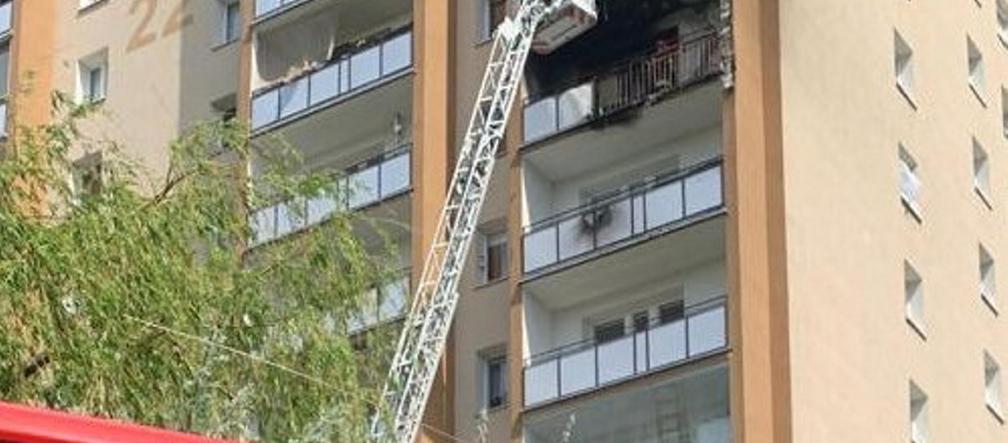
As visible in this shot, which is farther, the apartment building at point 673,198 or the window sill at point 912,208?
the window sill at point 912,208

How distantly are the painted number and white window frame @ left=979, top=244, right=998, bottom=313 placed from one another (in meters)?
12.4

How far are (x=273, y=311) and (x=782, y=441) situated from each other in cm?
1319

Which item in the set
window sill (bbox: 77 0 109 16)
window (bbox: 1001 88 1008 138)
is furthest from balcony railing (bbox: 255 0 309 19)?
window (bbox: 1001 88 1008 138)

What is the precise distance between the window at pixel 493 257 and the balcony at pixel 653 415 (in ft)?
8.27

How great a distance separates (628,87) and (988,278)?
8762 millimetres

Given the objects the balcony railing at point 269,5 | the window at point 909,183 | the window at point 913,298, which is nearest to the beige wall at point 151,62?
the balcony railing at point 269,5

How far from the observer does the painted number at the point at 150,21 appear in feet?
139

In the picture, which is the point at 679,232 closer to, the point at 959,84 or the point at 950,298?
the point at 950,298

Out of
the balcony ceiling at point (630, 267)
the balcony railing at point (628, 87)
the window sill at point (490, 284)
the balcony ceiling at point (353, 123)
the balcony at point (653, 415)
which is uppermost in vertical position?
the balcony ceiling at point (353, 123)

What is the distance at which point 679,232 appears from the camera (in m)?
34.3

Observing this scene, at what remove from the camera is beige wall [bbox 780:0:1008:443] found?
3506cm

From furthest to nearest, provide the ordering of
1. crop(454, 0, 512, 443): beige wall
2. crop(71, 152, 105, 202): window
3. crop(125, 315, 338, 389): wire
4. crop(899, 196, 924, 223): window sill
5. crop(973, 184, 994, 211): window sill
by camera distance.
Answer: crop(973, 184, 994, 211): window sill
crop(899, 196, 924, 223): window sill
crop(454, 0, 512, 443): beige wall
crop(71, 152, 105, 202): window
crop(125, 315, 338, 389): wire

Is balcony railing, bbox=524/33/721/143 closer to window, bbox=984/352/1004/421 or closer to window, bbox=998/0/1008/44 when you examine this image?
window, bbox=984/352/1004/421

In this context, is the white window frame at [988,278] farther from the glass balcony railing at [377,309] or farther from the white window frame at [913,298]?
the glass balcony railing at [377,309]
